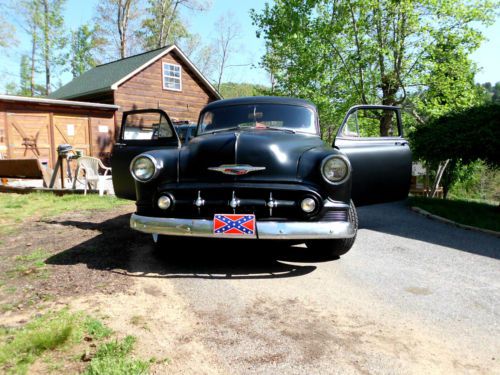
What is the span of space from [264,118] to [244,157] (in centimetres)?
128

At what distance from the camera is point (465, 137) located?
23.6 feet

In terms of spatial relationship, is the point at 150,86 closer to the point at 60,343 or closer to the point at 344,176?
the point at 344,176

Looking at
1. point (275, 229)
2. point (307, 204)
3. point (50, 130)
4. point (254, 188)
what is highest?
point (50, 130)

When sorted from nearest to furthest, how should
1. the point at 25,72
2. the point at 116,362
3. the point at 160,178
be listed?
the point at 116,362 → the point at 160,178 → the point at 25,72

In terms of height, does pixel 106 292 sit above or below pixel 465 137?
below

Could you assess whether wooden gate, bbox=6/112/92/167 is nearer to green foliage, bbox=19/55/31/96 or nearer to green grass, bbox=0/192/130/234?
green grass, bbox=0/192/130/234

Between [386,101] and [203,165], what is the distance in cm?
1356

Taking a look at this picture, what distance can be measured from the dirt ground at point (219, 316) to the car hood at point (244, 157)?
0.89m

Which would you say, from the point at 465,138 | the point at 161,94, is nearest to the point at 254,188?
the point at 465,138

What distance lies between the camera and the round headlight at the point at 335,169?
319cm

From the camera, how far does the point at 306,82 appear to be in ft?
53.3

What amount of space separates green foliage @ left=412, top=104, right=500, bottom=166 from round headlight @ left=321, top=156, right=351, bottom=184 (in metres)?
4.89

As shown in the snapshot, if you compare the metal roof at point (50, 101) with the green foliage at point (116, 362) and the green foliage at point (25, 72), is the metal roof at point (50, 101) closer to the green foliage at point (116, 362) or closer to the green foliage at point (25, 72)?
Answer: the green foliage at point (116, 362)

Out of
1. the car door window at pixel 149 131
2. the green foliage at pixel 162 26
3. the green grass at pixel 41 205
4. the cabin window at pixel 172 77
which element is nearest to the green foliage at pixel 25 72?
the green foliage at pixel 162 26
